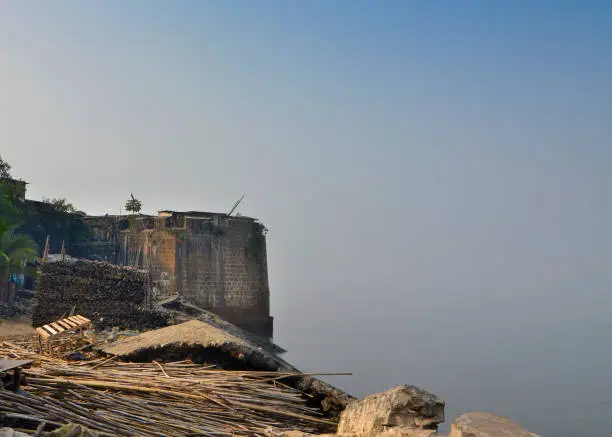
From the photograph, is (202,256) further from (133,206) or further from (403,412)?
(403,412)

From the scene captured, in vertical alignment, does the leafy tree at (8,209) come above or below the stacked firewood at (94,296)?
above

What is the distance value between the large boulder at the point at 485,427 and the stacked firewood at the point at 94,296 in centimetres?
1288

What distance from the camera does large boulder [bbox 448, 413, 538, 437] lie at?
3.91 m

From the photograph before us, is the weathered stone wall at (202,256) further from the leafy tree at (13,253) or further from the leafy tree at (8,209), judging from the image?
the leafy tree at (13,253)

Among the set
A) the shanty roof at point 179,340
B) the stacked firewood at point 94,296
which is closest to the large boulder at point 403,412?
the shanty roof at point 179,340

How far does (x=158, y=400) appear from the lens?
6121 mm

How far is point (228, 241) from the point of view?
1107 inches

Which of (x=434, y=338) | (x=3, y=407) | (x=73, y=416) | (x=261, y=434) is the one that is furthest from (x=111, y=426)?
(x=434, y=338)

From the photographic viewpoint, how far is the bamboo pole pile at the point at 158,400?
512 centimetres

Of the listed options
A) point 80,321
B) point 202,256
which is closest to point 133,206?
point 202,256

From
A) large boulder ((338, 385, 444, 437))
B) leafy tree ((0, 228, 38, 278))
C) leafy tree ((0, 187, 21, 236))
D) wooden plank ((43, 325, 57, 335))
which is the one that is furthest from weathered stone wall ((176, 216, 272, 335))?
large boulder ((338, 385, 444, 437))

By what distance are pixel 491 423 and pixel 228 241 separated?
24.5 meters

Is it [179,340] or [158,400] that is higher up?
[179,340]

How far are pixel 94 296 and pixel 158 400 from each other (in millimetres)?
10720
